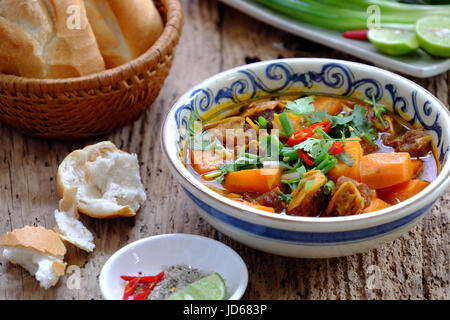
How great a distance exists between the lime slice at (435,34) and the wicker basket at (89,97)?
1.63 m

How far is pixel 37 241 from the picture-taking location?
103 inches

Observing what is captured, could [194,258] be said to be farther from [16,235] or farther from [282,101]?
[282,101]

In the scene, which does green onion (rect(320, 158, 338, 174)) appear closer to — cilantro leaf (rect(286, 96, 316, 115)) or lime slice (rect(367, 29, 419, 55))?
cilantro leaf (rect(286, 96, 316, 115))

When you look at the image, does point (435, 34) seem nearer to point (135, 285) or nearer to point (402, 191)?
point (402, 191)

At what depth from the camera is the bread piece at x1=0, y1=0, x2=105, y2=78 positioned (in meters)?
3.15

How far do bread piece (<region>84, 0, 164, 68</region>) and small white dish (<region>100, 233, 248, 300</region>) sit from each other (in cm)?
132

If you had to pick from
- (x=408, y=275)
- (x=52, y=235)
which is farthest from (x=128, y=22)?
(x=408, y=275)

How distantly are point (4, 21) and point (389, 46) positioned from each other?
7.89 feet

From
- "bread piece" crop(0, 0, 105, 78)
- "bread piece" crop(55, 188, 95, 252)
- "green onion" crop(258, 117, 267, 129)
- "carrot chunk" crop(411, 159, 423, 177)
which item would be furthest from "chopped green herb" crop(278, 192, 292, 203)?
"bread piece" crop(0, 0, 105, 78)

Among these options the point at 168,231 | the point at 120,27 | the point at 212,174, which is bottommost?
the point at 168,231

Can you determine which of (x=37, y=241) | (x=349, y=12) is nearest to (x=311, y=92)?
(x=349, y=12)

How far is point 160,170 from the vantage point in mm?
3363

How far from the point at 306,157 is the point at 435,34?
1.82 meters

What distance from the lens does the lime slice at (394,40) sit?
391 centimetres
